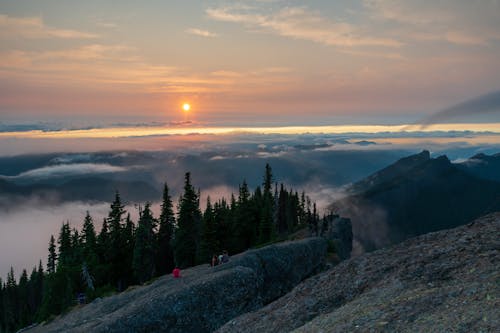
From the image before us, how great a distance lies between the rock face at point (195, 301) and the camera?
112 ft

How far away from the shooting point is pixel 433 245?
2612 cm

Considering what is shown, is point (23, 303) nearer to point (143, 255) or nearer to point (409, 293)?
point (143, 255)

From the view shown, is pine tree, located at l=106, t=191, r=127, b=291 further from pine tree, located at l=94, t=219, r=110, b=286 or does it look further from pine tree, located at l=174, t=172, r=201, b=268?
pine tree, located at l=174, t=172, r=201, b=268

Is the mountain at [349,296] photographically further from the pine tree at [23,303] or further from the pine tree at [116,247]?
the pine tree at [23,303]

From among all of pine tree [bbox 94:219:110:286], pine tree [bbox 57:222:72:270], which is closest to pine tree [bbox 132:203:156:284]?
pine tree [bbox 94:219:110:286]

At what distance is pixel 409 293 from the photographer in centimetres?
1998

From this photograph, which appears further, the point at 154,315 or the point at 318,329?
the point at 154,315

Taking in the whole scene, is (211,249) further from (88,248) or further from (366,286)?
(366,286)

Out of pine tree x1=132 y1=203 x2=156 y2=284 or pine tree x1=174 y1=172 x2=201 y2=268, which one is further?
pine tree x1=174 y1=172 x2=201 y2=268

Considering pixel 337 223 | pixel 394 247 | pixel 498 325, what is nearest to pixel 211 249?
pixel 394 247

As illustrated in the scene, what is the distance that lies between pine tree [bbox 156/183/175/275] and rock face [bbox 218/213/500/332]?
55.9 metres

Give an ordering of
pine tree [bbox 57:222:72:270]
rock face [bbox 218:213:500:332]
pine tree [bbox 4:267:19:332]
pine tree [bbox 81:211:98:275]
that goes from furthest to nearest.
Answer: pine tree [bbox 4:267:19:332]
pine tree [bbox 57:222:72:270]
pine tree [bbox 81:211:98:275]
rock face [bbox 218:213:500:332]

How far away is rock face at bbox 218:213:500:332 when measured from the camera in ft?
53.0

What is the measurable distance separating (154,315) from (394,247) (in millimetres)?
21551
